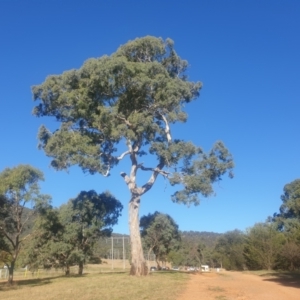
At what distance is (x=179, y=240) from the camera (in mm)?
46625

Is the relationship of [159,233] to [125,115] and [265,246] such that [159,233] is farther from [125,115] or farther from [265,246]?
[125,115]

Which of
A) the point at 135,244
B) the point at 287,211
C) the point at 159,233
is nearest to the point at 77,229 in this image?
the point at 159,233

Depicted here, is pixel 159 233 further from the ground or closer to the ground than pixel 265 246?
further from the ground

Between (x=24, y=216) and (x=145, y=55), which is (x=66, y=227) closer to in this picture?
(x=24, y=216)

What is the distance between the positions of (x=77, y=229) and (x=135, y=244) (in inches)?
476

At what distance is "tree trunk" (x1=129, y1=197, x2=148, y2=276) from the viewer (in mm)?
Result: 24547

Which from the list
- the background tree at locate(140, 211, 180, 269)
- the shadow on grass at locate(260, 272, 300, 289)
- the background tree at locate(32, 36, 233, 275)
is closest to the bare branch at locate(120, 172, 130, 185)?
the background tree at locate(32, 36, 233, 275)

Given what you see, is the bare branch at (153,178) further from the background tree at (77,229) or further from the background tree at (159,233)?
the background tree at (159,233)

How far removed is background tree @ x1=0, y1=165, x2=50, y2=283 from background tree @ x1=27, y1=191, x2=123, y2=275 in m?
8.02

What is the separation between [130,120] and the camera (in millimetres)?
26016

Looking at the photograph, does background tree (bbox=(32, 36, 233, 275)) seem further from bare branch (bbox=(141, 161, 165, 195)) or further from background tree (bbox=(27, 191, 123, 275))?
background tree (bbox=(27, 191, 123, 275))

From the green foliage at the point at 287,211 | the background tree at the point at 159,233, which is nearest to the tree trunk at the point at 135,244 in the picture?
the background tree at the point at 159,233

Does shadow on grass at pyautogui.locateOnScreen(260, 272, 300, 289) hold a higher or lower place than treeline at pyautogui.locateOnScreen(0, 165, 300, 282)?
lower

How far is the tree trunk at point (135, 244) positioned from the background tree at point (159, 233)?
14740 mm
